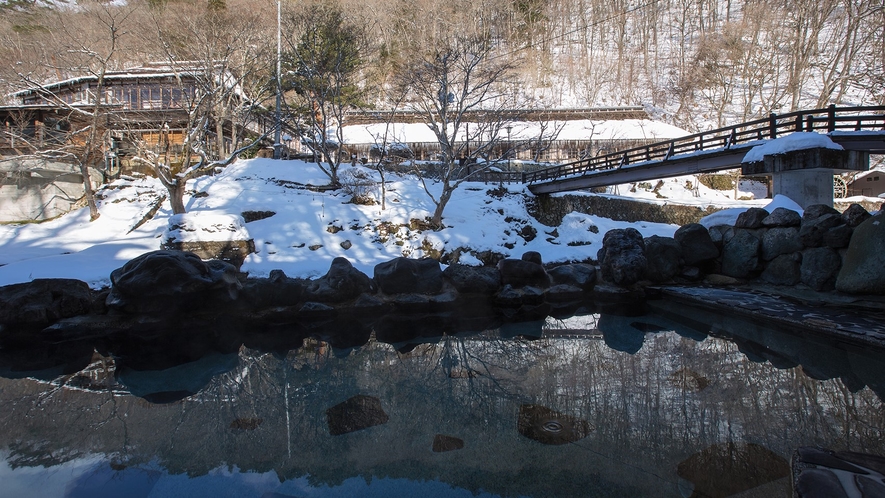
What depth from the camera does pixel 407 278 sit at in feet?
29.6

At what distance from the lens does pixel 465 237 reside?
15961 millimetres

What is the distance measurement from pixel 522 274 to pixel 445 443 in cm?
634

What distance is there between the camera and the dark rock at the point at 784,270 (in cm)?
861

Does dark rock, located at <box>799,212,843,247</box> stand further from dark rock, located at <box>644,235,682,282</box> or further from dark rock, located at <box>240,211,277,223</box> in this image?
dark rock, located at <box>240,211,277,223</box>

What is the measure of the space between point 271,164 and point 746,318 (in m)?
20.9

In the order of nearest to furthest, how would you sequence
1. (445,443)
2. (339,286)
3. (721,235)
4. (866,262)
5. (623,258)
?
(445,443)
(866,262)
(339,286)
(623,258)
(721,235)

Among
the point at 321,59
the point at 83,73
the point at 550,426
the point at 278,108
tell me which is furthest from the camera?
the point at 278,108

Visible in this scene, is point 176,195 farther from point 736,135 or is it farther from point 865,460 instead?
point 736,135

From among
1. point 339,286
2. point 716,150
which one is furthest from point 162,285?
point 716,150

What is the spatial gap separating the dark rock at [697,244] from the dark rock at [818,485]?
28.2 ft

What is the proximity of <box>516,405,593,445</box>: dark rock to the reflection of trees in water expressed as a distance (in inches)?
3.5

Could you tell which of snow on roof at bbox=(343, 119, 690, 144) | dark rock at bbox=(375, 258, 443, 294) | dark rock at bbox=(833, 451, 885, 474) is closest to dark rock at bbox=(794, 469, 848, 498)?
dark rock at bbox=(833, 451, 885, 474)

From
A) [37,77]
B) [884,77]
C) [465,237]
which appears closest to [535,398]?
[465,237]

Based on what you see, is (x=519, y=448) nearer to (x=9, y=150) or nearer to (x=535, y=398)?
(x=535, y=398)
